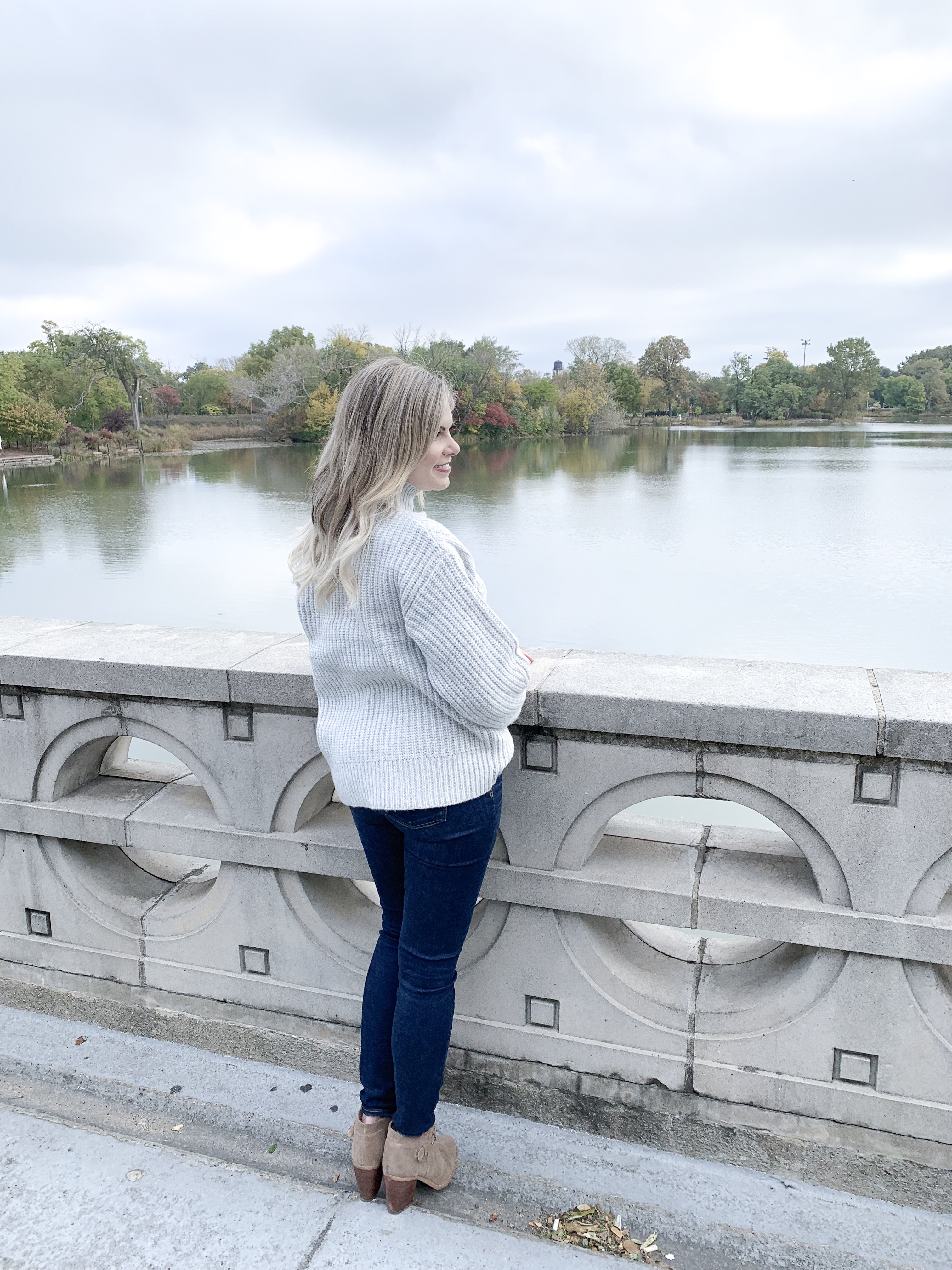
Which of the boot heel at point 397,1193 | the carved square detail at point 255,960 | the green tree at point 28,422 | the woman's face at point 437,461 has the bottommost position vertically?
the boot heel at point 397,1193

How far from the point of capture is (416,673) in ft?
4.96

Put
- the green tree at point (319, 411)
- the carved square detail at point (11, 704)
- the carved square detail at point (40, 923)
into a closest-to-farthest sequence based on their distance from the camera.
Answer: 1. the carved square detail at point (11, 704)
2. the carved square detail at point (40, 923)
3. the green tree at point (319, 411)

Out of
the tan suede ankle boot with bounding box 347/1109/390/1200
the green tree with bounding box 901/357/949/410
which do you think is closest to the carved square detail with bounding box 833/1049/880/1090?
the tan suede ankle boot with bounding box 347/1109/390/1200

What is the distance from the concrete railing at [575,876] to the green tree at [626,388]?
75871mm

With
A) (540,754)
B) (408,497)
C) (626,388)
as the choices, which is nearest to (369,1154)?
(540,754)

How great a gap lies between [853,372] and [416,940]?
238ft

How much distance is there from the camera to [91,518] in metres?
22.5

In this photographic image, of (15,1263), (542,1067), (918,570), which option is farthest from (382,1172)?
(918,570)

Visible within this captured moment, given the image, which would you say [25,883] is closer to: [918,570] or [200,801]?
[200,801]

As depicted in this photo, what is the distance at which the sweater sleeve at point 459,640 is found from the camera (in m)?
1.45

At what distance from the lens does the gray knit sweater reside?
1.45 meters

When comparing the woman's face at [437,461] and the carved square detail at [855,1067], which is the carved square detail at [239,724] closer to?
the woman's face at [437,461]

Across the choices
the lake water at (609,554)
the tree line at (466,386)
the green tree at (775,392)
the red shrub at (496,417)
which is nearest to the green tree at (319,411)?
the tree line at (466,386)

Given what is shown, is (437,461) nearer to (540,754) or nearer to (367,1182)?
(540,754)
